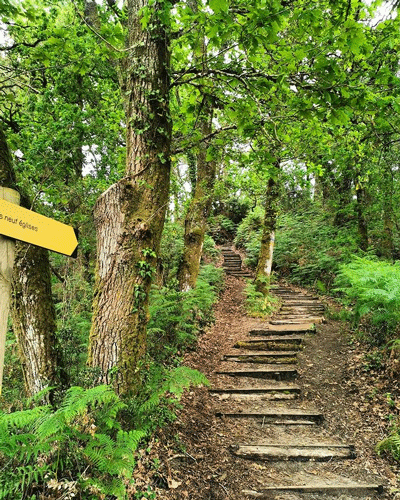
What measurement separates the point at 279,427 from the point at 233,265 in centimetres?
1257

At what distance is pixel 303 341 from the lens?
24.3 ft

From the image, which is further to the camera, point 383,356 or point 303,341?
point 303,341

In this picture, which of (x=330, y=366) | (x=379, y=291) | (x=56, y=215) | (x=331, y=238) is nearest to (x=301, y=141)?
(x=379, y=291)

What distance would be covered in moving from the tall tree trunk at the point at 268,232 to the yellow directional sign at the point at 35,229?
871 cm

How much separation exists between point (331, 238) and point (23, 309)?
1357cm

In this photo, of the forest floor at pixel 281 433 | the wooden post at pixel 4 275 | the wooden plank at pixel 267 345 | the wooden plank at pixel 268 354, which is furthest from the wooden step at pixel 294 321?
the wooden post at pixel 4 275

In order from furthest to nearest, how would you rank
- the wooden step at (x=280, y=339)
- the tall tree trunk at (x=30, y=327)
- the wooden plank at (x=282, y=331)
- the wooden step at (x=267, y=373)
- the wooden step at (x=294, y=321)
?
the wooden step at (x=294, y=321), the wooden plank at (x=282, y=331), the wooden step at (x=280, y=339), the wooden step at (x=267, y=373), the tall tree trunk at (x=30, y=327)

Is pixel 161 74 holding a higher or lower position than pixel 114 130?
lower

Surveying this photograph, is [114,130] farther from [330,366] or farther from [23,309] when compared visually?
[330,366]

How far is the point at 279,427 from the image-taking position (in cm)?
460

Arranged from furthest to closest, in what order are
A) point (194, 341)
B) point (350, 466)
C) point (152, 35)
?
point (194, 341)
point (350, 466)
point (152, 35)

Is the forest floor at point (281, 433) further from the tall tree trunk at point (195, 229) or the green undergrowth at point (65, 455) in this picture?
the tall tree trunk at point (195, 229)

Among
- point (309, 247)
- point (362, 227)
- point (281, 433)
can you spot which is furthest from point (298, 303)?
point (281, 433)

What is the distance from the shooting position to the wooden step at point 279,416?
4742 millimetres
